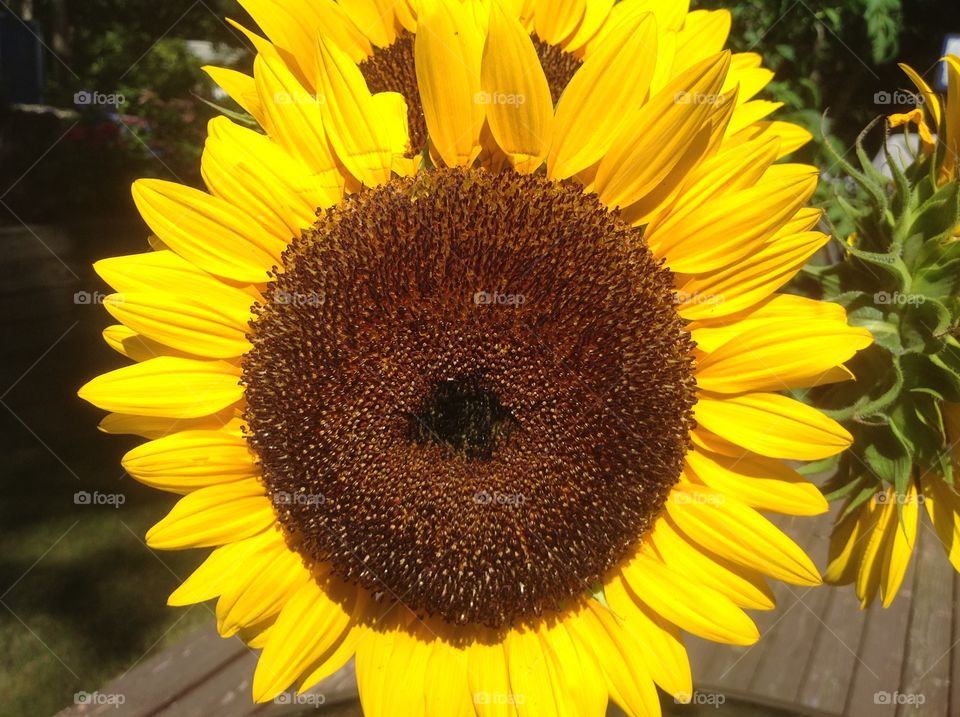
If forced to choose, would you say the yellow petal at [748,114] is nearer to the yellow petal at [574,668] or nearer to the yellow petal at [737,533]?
the yellow petal at [737,533]

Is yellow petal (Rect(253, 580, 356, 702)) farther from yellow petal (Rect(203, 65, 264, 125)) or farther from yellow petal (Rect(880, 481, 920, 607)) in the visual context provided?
yellow petal (Rect(880, 481, 920, 607))

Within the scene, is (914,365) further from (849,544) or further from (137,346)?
(137,346)

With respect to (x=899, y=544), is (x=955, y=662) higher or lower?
lower

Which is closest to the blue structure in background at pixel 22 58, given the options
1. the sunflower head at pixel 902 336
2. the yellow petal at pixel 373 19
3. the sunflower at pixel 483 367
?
the yellow petal at pixel 373 19

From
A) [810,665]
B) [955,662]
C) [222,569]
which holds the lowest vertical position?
[810,665]

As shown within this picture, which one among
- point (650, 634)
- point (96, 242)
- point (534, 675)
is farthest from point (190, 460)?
point (96, 242)

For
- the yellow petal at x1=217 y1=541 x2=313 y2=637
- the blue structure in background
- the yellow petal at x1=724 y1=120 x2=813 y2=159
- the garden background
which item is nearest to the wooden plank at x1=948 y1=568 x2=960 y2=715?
the garden background
